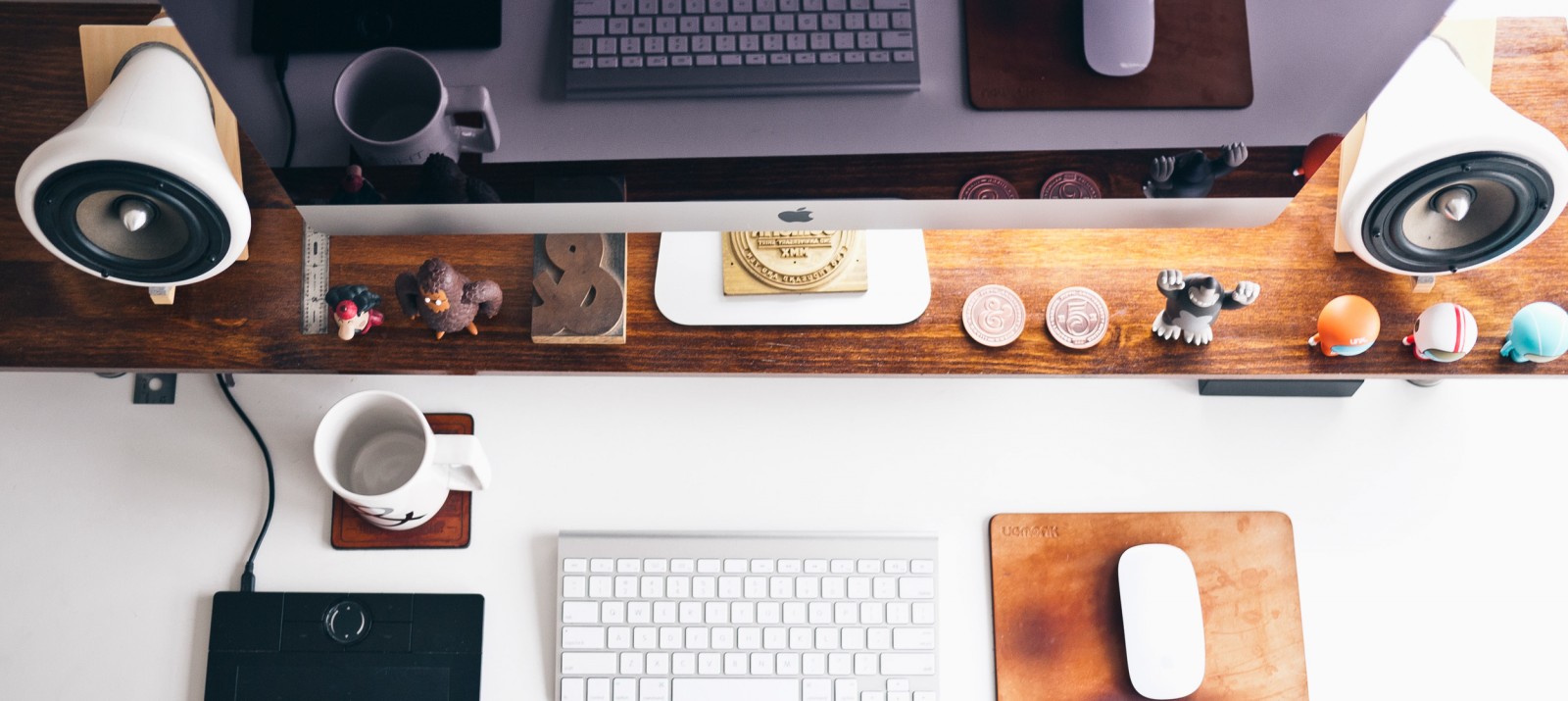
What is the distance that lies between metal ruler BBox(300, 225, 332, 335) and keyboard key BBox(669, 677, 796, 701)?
0.46 m

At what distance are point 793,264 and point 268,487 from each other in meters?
0.55

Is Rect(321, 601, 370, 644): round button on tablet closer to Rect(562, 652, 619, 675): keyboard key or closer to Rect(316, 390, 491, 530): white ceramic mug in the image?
Rect(316, 390, 491, 530): white ceramic mug

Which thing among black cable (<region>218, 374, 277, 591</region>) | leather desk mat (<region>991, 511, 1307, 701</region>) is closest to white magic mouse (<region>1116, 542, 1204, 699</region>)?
leather desk mat (<region>991, 511, 1307, 701</region>)

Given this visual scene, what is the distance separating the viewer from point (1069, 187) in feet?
2.11

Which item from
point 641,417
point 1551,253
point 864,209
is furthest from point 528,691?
point 1551,253

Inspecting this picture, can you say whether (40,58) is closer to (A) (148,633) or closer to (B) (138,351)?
(B) (138,351)

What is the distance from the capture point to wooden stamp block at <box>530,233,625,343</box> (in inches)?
32.3

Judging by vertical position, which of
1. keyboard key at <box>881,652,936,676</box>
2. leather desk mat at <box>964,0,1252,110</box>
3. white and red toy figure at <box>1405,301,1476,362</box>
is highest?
leather desk mat at <box>964,0,1252,110</box>

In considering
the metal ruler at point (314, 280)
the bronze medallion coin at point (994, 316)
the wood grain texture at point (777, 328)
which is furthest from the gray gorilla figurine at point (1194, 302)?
the metal ruler at point (314, 280)

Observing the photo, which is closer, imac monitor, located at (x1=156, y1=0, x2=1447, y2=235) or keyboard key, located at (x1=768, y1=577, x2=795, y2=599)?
imac monitor, located at (x1=156, y1=0, x2=1447, y2=235)

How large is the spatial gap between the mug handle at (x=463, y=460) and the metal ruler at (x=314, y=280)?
0.14m

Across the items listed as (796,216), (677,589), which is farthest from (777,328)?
(677,589)

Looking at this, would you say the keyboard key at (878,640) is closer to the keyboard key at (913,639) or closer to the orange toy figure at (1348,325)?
the keyboard key at (913,639)

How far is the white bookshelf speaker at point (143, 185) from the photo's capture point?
2.23 feet
